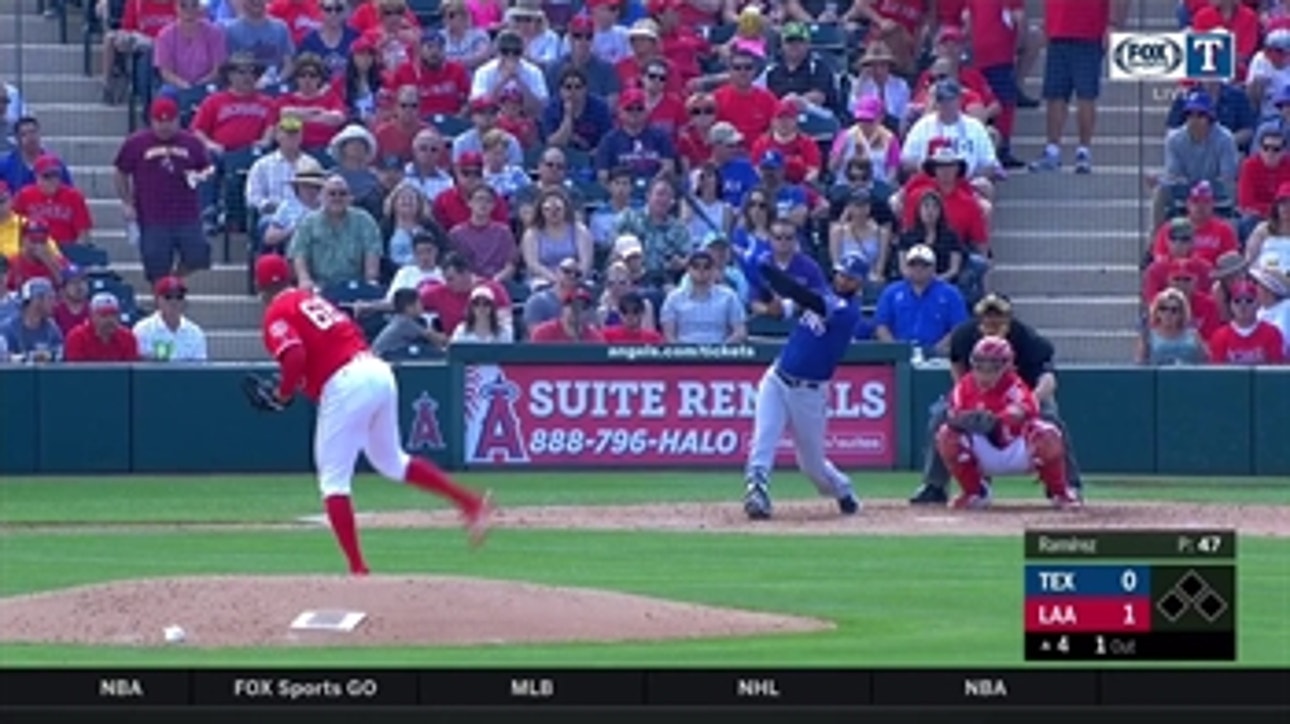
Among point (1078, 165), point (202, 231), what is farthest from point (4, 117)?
point (1078, 165)

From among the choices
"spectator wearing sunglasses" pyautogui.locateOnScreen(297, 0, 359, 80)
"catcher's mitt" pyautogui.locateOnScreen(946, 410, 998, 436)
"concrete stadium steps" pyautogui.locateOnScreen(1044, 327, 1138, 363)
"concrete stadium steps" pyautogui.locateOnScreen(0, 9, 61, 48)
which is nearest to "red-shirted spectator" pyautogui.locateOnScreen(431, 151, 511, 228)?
"spectator wearing sunglasses" pyautogui.locateOnScreen(297, 0, 359, 80)

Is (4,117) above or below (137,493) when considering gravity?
above

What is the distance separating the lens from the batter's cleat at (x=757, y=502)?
1819cm

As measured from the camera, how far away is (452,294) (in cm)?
2214

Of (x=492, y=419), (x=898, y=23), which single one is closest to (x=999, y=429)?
(x=492, y=419)

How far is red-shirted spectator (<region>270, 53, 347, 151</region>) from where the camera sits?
23.5 meters

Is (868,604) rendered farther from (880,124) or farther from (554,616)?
(880,124)

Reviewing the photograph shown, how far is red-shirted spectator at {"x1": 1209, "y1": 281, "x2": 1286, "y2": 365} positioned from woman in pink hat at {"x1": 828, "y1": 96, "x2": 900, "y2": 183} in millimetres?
2874

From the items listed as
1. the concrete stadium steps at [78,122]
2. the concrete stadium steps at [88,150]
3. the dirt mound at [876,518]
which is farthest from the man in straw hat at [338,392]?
the concrete stadium steps at [78,122]

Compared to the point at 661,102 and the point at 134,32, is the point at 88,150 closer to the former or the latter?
the point at 134,32

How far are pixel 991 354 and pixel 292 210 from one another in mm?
6439

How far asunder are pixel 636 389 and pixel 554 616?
952cm

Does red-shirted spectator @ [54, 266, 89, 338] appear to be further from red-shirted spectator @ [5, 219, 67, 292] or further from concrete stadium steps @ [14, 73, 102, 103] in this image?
concrete stadium steps @ [14, 73, 102, 103]
